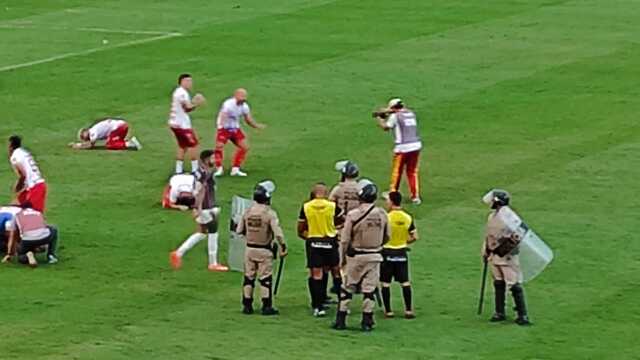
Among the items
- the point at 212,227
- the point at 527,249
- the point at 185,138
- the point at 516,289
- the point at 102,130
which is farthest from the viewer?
the point at 102,130

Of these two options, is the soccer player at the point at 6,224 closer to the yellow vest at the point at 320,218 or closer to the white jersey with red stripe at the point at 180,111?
the yellow vest at the point at 320,218

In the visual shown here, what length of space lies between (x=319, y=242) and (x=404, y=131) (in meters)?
7.22

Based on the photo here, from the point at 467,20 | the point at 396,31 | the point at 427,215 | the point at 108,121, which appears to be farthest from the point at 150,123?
the point at 467,20

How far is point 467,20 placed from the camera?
176 ft

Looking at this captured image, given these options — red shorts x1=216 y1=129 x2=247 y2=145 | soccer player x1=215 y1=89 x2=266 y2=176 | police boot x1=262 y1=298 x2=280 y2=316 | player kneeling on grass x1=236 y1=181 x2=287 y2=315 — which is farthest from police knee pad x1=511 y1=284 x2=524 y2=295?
red shorts x1=216 y1=129 x2=247 y2=145

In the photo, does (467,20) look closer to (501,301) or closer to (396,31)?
(396,31)

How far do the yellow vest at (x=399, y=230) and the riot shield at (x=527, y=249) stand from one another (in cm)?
135

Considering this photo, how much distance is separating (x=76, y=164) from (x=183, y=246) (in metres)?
8.42

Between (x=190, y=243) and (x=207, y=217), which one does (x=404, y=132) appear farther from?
(x=190, y=243)

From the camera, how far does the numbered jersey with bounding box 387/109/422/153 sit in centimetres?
2931

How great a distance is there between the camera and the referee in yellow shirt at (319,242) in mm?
22438

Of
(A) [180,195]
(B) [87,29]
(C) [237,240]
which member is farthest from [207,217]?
(B) [87,29]

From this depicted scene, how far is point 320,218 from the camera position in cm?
2241

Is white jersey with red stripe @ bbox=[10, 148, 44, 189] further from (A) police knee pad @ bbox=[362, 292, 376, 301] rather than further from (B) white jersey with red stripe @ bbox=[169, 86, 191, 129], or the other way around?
(A) police knee pad @ bbox=[362, 292, 376, 301]
